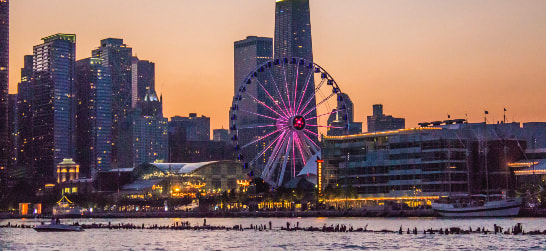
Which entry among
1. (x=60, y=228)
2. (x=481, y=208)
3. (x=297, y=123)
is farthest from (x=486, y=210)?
(x=60, y=228)

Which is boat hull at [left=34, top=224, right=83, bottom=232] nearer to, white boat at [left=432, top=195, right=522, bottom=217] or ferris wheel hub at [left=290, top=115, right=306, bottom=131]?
ferris wheel hub at [left=290, top=115, right=306, bottom=131]

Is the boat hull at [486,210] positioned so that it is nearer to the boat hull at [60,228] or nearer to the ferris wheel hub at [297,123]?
the ferris wheel hub at [297,123]

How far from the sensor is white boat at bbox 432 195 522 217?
179375 mm

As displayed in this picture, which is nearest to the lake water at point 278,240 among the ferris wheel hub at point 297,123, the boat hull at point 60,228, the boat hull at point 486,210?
the boat hull at point 60,228

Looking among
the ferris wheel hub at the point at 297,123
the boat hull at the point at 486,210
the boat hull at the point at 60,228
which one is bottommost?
the boat hull at the point at 60,228

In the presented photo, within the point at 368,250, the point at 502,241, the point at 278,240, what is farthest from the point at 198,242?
the point at 502,241

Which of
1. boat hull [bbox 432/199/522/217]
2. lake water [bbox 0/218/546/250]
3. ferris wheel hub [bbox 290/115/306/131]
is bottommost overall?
lake water [bbox 0/218/546/250]

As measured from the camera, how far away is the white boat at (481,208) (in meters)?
179

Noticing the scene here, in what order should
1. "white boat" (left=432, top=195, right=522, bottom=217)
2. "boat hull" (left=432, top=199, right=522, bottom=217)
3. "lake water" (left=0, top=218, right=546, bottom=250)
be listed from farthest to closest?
"white boat" (left=432, top=195, right=522, bottom=217) → "boat hull" (left=432, top=199, right=522, bottom=217) → "lake water" (left=0, top=218, right=546, bottom=250)

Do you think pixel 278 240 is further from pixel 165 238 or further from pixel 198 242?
pixel 165 238

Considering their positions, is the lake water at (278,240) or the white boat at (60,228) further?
the white boat at (60,228)

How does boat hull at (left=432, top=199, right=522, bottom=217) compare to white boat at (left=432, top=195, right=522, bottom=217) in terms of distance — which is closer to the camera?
boat hull at (left=432, top=199, right=522, bottom=217)

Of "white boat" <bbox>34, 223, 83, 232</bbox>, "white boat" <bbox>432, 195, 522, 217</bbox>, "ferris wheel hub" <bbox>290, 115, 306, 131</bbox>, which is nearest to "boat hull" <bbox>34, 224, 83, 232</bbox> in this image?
"white boat" <bbox>34, 223, 83, 232</bbox>

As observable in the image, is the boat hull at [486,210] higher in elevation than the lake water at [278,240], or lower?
higher
